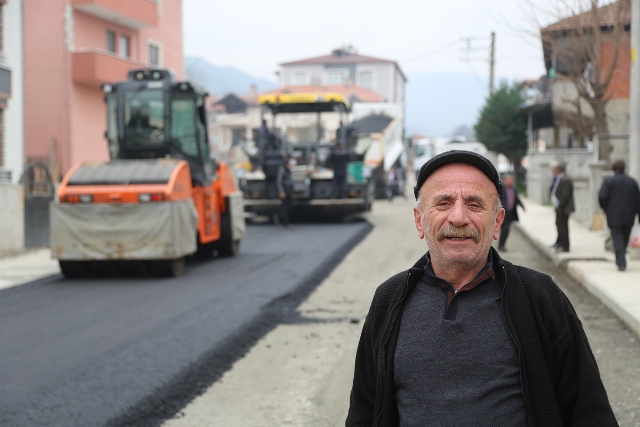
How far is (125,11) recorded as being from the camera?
3077cm

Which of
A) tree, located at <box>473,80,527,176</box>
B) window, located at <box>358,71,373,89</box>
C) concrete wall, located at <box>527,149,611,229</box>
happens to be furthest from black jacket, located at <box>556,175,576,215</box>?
window, located at <box>358,71,373,89</box>

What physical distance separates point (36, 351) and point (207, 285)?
14.0 feet

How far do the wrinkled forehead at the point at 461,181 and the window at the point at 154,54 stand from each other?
1333 inches

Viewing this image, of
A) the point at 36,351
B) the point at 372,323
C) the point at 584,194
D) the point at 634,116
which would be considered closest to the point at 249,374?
the point at 36,351

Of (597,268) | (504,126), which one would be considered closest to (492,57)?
(504,126)

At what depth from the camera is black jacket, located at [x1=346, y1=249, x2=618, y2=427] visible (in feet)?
7.98

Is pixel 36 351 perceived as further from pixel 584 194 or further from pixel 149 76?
pixel 584 194

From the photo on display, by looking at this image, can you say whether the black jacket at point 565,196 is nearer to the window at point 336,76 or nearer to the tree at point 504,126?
the tree at point 504,126

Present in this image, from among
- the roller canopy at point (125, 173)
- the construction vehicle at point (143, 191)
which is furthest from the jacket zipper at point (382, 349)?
the roller canopy at point (125, 173)

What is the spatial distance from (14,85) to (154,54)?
1464 centimetres

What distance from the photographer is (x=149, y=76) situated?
1437 cm

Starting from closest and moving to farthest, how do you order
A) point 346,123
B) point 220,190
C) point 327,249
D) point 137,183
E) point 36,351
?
point 36,351, point 137,183, point 220,190, point 327,249, point 346,123

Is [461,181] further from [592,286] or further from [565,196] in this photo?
[565,196]

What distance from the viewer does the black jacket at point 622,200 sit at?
40.7ft
